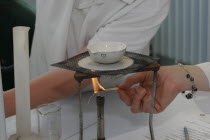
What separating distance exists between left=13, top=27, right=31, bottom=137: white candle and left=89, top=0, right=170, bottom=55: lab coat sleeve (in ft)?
1.55

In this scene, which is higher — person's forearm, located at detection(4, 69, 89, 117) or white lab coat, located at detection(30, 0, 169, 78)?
white lab coat, located at detection(30, 0, 169, 78)

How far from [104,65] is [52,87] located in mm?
412

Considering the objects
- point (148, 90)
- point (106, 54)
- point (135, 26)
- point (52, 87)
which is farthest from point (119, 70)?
point (135, 26)

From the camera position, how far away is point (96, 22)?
4.08 feet

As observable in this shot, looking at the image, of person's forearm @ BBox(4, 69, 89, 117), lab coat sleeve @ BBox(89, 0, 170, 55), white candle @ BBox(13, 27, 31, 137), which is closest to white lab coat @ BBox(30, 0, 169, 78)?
lab coat sleeve @ BBox(89, 0, 170, 55)

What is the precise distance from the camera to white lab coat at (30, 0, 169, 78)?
1.19m

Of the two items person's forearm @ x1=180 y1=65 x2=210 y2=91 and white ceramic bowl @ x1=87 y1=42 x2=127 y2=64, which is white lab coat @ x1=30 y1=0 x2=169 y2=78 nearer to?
Result: person's forearm @ x1=180 y1=65 x2=210 y2=91

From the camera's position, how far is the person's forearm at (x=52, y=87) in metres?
0.98

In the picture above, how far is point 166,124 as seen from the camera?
93 cm

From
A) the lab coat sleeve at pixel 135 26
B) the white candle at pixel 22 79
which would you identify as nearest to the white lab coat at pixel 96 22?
the lab coat sleeve at pixel 135 26

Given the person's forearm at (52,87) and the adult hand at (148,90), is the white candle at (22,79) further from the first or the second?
the adult hand at (148,90)

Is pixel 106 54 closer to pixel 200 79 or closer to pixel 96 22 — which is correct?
pixel 200 79

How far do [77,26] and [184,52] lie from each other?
4.41ft

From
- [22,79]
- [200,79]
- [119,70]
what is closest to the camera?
[119,70]
